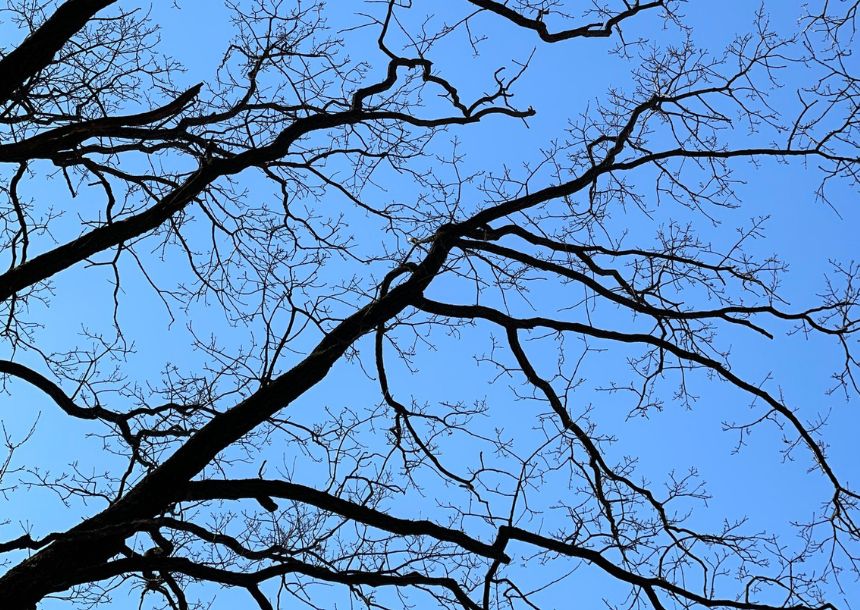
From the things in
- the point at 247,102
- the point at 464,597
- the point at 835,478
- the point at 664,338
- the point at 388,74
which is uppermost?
the point at 388,74

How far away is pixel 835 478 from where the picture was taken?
6246 mm

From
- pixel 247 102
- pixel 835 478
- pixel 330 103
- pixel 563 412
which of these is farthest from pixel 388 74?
pixel 835 478

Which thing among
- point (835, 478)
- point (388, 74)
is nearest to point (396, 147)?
point (388, 74)

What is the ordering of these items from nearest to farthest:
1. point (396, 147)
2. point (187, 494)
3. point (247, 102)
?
point (187, 494), point (247, 102), point (396, 147)

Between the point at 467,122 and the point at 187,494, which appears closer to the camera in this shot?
the point at 187,494

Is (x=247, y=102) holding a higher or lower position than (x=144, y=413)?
higher

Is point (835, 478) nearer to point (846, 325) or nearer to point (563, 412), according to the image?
point (846, 325)

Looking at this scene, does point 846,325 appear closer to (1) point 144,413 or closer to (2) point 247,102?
(2) point 247,102

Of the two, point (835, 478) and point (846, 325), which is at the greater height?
point (846, 325)

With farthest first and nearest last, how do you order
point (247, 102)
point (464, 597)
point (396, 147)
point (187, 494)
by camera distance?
point (396, 147), point (247, 102), point (464, 597), point (187, 494)

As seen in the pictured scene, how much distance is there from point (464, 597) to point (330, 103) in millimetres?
3445

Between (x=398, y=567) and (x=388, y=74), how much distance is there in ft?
11.3

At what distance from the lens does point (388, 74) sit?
6.35 m

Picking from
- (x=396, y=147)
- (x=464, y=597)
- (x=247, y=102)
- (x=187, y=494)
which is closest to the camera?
(x=187, y=494)
